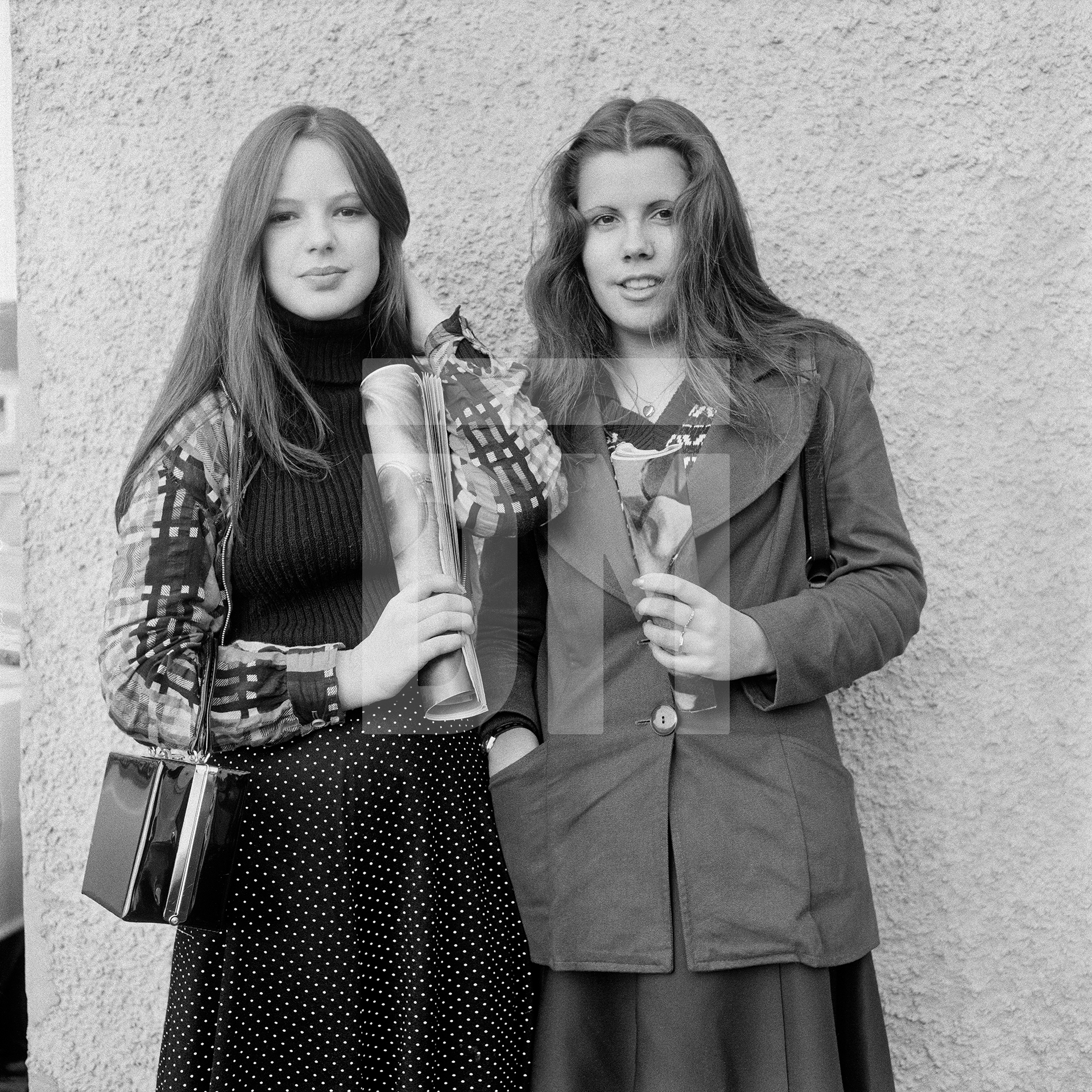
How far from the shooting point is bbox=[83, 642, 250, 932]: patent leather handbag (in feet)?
4.33

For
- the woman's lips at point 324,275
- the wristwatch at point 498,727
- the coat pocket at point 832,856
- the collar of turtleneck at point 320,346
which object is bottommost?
the coat pocket at point 832,856

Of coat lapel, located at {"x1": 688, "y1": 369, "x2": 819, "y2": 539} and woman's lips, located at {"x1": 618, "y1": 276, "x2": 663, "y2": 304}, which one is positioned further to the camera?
woman's lips, located at {"x1": 618, "y1": 276, "x2": 663, "y2": 304}

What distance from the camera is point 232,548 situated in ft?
4.86

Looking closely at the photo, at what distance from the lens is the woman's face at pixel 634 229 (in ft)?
5.48

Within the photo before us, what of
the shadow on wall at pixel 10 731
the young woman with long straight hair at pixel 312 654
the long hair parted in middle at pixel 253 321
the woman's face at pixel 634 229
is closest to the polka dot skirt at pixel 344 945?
the young woman with long straight hair at pixel 312 654

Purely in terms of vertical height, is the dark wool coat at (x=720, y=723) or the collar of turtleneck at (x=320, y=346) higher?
the collar of turtleneck at (x=320, y=346)

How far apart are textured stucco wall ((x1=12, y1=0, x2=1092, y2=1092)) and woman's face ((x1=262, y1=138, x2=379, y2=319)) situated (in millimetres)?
619

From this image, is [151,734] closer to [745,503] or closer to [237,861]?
[237,861]

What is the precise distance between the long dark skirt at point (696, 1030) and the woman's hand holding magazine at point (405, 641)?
1.54 ft

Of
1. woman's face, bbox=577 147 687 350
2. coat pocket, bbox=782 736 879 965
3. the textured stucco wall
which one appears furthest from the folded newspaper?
the textured stucco wall

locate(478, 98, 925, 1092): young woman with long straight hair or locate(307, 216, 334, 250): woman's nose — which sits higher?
locate(307, 216, 334, 250): woman's nose

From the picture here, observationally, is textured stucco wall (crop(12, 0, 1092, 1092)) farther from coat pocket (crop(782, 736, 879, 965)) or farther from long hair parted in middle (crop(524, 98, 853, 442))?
coat pocket (crop(782, 736, 879, 965))

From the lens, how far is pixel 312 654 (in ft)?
4.83

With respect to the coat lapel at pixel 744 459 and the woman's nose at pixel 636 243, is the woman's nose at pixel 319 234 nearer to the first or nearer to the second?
the woman's nose at pixel 636 243
